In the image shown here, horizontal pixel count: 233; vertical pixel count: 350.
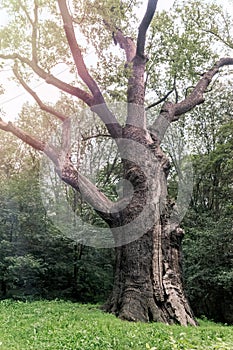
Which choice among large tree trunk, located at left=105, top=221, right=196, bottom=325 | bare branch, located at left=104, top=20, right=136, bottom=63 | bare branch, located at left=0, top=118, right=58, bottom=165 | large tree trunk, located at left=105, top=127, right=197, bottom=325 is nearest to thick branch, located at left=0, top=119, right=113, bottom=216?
bare branch, located at left=0, top=118, right=58, bottom=165

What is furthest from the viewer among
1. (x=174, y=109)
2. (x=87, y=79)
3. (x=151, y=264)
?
(x=174, y=109)

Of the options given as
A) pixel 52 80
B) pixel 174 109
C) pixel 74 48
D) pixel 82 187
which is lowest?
pixel 82 187

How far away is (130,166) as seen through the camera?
7031 mm

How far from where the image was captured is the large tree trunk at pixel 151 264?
5.83 metres

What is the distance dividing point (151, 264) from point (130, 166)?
78.9 inches

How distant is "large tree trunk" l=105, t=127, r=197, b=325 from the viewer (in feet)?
19.1

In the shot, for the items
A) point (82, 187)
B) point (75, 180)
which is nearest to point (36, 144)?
A: point (75, 180)

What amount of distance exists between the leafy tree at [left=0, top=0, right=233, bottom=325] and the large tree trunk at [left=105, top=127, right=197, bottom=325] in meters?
0.02

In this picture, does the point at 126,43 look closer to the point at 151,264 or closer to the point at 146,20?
the point at 146,20

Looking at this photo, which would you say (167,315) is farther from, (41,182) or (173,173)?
→ (173,173)

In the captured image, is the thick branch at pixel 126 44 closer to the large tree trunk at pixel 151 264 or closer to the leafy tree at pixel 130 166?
the leafy tree at pixel 130 166

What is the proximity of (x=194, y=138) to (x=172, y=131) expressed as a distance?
98 cm

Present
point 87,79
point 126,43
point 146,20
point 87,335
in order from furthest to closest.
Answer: point 126,43, point 87,79, point 146,20, point 87,335

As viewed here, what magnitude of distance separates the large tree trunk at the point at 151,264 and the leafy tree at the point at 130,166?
17 mm
